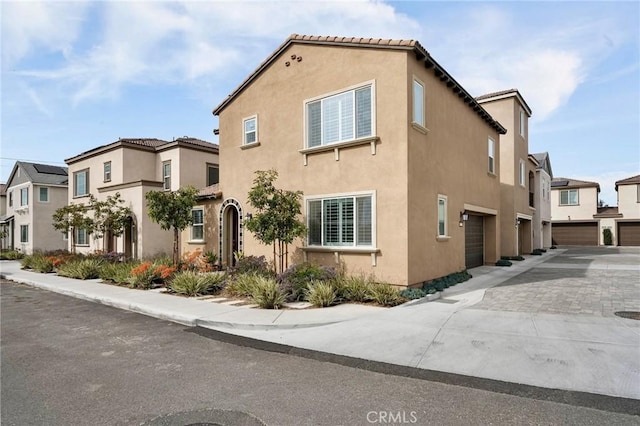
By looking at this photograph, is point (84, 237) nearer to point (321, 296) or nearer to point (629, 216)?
point (321, 296)

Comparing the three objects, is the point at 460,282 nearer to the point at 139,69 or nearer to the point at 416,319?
the point at 416,319

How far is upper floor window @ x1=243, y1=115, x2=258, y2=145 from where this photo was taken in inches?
576

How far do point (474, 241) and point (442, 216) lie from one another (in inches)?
208

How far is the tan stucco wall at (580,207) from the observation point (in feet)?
122

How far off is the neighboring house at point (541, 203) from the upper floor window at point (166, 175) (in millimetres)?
24319

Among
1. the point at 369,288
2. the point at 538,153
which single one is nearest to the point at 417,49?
the point at 369,288

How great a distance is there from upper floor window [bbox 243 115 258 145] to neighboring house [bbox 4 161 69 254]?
2334 cm

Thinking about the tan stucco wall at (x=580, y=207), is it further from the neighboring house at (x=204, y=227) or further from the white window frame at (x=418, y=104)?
the neighboring house at (x=204, y=227)

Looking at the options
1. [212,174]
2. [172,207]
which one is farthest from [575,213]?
[172,207]

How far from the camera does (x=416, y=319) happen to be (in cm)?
792

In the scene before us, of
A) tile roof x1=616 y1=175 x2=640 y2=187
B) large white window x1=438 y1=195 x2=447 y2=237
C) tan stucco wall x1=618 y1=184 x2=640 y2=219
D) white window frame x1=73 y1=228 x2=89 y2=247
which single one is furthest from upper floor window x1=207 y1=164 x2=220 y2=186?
tile roof x1=616 y1=175 x2=640 y2=187

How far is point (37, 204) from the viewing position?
97.4 feet

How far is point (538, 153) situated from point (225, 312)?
31332 mm

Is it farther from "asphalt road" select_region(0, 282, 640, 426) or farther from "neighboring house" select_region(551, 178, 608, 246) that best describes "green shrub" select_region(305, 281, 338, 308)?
"neighboring house" select_region(551, 178, 608, 246)
